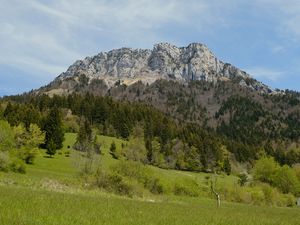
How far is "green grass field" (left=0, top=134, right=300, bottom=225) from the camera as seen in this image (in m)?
22.8

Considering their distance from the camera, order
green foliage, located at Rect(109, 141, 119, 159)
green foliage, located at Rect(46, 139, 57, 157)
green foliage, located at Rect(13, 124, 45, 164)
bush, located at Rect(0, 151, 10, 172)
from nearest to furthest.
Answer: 1. bush, located at Rect(0, 151, 10, 172)
2. green foliage, located at Rect(13, 124, 45, 164)
3. green foliage, located at Rect(46, 139, 57, 157)
4. green foliage, located at Rect(109, 141, 119, 159)

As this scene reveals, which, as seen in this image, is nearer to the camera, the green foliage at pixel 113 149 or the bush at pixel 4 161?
the bush at pixel 4 161

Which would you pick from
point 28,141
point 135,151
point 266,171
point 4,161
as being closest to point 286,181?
point 266,171

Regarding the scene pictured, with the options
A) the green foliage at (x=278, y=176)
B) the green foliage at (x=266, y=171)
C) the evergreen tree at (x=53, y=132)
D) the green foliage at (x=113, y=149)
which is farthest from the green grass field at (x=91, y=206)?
the green foliage at (x=278, y=176)

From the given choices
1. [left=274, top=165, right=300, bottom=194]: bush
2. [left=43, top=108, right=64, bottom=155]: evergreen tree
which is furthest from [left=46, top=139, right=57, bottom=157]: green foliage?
[left=274, top=165, right=300, bottom=194]: bush

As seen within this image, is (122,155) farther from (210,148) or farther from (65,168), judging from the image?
(210,148)

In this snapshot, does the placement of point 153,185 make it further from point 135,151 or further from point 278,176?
point 135,151

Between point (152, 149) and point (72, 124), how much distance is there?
3827cm

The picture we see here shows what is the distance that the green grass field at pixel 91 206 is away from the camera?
22.8 meters

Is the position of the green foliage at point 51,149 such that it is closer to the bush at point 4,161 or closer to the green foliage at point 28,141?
the green foliage at point 28,141

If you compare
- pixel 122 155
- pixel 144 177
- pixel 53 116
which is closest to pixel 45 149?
pixel 53 116

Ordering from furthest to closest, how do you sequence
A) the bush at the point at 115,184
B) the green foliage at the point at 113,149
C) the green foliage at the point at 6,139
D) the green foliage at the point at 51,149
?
the green foliage at the point at 113,149 → the green foliage at the point at 51,149 → the green foliage at the point at 6,139 → the bush at the point at 115,184

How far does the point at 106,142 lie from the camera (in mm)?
175875

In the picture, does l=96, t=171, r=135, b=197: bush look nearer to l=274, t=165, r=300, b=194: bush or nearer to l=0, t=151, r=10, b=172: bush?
l=0, t=151, r=10, b=172: bush
